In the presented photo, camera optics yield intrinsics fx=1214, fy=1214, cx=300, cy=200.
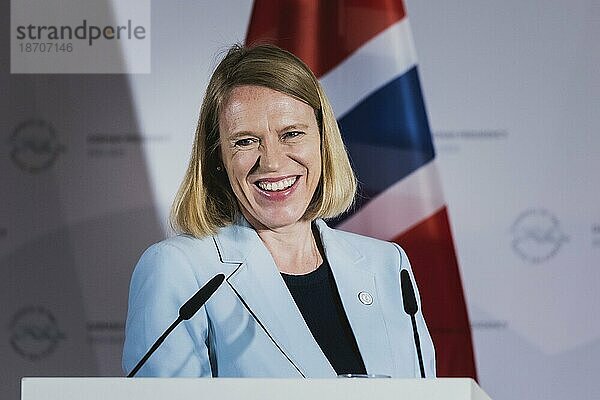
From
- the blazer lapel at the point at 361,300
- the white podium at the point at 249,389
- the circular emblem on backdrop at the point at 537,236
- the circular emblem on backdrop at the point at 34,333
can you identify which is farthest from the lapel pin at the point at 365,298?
the white podium at the point at 249,389

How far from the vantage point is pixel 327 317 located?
3.25m

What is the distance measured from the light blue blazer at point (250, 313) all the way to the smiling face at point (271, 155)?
0.30 ft

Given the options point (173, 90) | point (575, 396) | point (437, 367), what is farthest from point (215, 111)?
point (575, 396)

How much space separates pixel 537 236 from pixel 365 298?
2.87 ft

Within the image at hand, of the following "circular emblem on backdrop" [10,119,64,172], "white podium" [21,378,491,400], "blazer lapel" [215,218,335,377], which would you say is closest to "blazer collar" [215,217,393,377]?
"blazer lapel" [215,218,335,377]

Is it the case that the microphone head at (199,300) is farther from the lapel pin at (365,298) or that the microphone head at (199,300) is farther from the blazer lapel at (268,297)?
the lapel pin at (365,298)

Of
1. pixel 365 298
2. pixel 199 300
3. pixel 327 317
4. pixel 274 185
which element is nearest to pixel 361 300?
pixel 365 298

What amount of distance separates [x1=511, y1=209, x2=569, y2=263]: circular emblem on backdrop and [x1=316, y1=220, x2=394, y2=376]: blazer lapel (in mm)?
752

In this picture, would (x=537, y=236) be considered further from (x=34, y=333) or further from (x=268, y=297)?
(x=34, y=333)

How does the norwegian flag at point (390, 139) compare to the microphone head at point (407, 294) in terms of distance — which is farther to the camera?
the norwegian flag at point (390, 139)

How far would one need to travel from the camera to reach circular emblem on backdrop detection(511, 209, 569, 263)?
395 cm

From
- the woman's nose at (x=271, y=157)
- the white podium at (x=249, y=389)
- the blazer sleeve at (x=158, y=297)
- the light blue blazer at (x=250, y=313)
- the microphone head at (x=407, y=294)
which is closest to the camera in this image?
the white podium at (x=249, y=389)

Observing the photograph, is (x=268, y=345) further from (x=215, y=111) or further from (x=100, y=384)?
(x=100, y=384)

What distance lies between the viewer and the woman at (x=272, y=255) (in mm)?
3180
